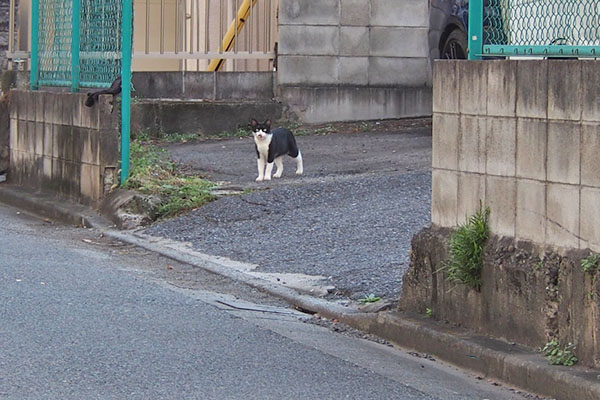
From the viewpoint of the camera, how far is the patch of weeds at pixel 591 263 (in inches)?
231

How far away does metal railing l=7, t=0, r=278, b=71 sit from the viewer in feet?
56.3

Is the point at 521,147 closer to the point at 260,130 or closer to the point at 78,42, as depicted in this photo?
the point at 260,130

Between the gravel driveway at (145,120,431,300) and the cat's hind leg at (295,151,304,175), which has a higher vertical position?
the cat's hind leg at (295,151,304,175)

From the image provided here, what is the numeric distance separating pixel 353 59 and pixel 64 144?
17.0 ft

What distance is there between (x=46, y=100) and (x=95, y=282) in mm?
6015


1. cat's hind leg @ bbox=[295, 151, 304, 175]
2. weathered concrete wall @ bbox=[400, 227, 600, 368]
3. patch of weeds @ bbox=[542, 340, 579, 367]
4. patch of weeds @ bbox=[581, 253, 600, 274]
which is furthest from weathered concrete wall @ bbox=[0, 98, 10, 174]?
patch of weeds @ bbox=[581, 253, 600, 274]

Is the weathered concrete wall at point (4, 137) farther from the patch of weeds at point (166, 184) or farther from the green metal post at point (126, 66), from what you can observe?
the green metal post at point (126, 66)

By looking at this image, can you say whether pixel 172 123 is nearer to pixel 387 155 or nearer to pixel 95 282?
pixel 387 155

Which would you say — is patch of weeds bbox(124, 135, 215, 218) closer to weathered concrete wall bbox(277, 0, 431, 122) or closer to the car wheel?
weathered concrete wall bbox(277, 0, 431, 122)

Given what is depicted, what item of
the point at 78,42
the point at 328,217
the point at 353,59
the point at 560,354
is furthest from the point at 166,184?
the point at 560,354

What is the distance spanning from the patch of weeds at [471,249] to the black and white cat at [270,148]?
256 inches

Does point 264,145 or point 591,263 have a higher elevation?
point 264,145

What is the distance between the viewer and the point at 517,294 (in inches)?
256

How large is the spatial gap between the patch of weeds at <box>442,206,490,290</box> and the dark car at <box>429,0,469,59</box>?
833 centimetres
